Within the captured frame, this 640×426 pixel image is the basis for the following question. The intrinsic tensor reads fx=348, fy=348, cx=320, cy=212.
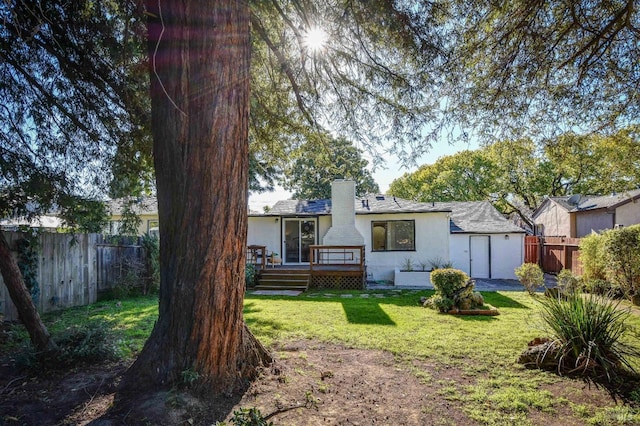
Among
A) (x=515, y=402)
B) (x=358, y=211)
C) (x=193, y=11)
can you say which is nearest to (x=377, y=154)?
(x=193, y=11)

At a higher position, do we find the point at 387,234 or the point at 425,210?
the point at 425,210

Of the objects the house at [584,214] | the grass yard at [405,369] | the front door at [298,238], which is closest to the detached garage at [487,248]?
the house at [584,214]

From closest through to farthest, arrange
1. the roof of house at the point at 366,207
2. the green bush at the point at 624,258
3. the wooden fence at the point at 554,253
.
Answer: the green bush at the point at 624,258 < the wooden fence at the point at 554,253 < the roof of house at the point at 366,207

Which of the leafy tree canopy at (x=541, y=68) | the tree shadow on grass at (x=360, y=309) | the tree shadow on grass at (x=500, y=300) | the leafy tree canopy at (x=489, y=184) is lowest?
the tree shadow on grass at (x=500, y=300)

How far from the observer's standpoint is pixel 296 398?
10.4ft

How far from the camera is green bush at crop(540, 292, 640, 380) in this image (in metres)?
3.94

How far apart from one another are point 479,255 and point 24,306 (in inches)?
638

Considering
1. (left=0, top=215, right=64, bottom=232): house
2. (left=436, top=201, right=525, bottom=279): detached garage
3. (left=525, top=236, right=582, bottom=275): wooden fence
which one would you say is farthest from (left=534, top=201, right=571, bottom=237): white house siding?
(left=0, top=215, right=64, bottom=232): house

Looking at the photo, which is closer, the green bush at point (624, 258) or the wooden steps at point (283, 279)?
the green bush at point (624, 258)

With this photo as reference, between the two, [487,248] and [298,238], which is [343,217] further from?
[487,248]

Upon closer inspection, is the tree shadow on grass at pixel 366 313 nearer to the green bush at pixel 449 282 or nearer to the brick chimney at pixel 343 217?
the green bush at pixel 449 282

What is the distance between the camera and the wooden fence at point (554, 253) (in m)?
14.4

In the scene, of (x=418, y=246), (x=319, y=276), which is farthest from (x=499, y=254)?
(x=319, y=276)

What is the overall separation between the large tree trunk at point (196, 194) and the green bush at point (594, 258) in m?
11.1
